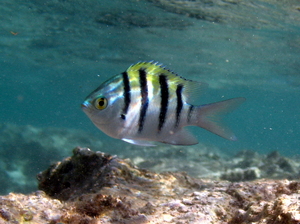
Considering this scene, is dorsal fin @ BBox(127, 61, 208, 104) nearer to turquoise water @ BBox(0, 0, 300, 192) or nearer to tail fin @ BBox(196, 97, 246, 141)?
tail fin @ BBox(196, 97, 246, 141)

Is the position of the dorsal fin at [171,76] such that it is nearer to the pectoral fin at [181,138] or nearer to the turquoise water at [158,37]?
the pectoral fin at [181,138]

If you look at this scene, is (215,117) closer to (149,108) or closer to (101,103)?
(149,108)

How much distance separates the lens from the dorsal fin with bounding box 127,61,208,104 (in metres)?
2.45

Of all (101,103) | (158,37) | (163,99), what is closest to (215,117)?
(163,99)

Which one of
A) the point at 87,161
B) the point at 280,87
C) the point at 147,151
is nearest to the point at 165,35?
the point at 147,151

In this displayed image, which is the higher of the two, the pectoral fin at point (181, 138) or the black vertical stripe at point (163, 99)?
the black vertical stripe at point (163, 99)

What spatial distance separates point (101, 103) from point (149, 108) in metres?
0.41

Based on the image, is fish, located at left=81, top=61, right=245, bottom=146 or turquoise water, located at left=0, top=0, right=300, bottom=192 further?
turquoise water, located at left=0, top=0, right=300, bottom=192

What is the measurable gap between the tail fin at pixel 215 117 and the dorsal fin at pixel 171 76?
0.67 ft


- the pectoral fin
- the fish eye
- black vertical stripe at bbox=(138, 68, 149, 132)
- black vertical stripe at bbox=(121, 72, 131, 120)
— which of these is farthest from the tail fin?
the fish eye

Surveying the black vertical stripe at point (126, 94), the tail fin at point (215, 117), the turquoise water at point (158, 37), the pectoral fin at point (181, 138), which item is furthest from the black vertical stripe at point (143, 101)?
the turquoise water at point (158, 37)

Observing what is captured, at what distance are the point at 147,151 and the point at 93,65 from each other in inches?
898

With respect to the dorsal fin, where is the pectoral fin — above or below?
below

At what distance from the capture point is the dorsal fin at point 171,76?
2.45 metres
